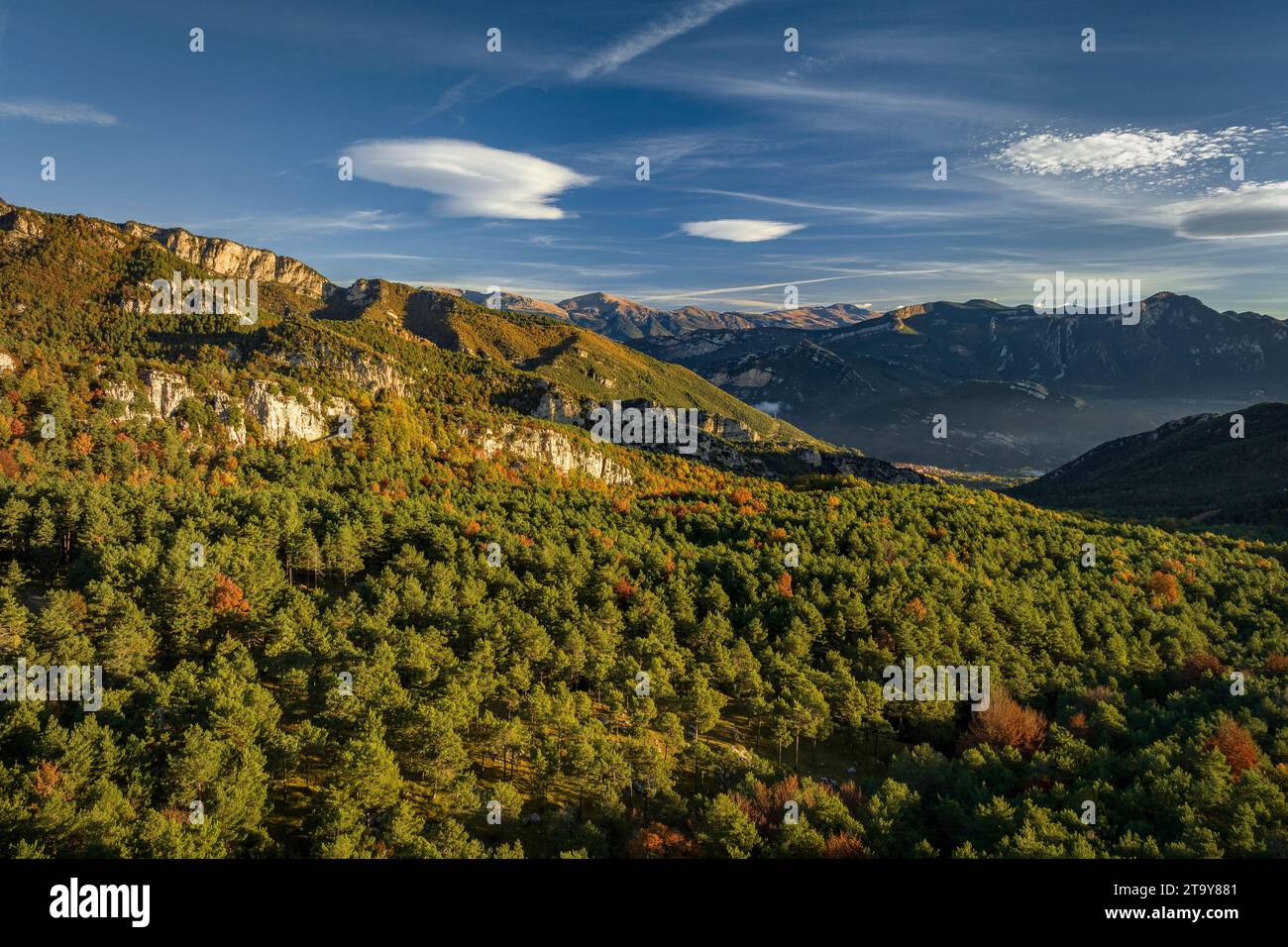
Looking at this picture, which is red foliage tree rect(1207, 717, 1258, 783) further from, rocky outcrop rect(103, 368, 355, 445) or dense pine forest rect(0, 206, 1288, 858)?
rocky outcrop rect(103, 368, 355, 445)

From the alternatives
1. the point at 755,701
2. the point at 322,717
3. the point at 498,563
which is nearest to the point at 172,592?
the point at 322,717

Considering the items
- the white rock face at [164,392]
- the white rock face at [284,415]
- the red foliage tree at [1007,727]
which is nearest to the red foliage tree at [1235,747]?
the red foliage tree at [1007,727]

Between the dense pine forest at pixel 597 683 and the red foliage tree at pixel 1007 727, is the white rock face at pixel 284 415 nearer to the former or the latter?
the dense pine forest at pixel 597 683

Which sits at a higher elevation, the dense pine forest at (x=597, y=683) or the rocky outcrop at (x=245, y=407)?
the rocky outcrop at (x=245, y=407)

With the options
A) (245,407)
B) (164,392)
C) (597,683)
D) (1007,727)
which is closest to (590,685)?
(597,683)

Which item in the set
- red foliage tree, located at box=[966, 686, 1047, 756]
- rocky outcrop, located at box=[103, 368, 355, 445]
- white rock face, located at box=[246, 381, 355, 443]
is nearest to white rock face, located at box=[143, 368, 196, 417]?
rocky outcrop, located at box=[103, 368, 355, 445]

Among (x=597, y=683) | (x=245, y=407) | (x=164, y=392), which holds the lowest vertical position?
(x=597, y=683)

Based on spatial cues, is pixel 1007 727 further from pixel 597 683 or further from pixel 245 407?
pixel 245 407
